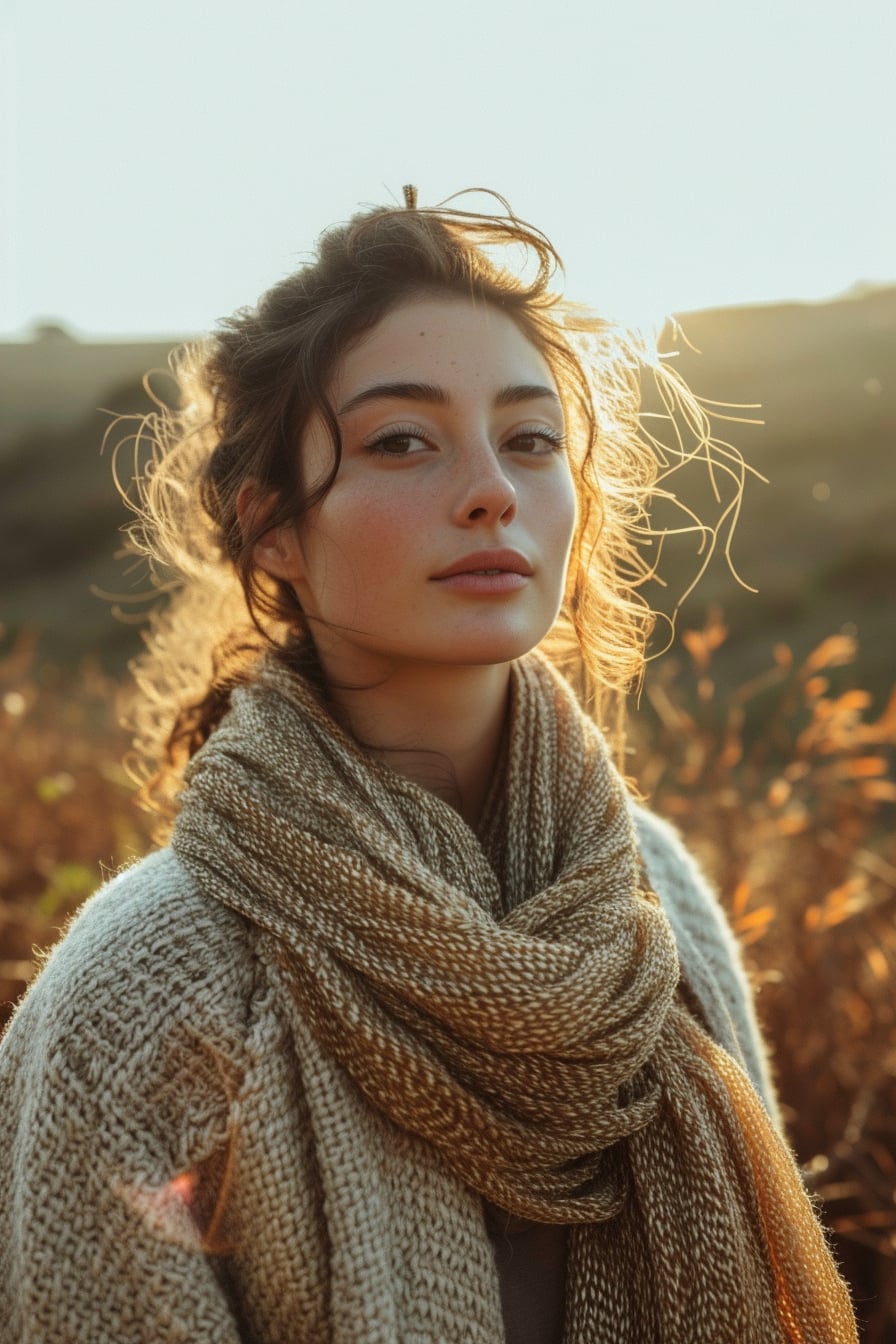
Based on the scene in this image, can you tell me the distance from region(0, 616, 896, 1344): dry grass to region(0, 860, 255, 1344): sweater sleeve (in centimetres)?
61

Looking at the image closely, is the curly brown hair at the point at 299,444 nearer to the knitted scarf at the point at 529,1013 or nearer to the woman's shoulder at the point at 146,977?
the knitted scarf at the point at 529,1013

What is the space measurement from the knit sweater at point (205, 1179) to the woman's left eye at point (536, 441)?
0.84 m

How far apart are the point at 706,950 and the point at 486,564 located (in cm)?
95

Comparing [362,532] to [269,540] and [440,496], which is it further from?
[269,540]

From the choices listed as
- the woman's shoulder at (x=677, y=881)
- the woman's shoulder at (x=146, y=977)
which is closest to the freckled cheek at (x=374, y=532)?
the woman's shoulder at (x=146, y=977)

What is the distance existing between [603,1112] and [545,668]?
802 millimetres

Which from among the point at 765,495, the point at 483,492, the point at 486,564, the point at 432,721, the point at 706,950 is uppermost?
the point at 483,492

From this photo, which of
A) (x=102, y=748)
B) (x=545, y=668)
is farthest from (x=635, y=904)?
(x=102, y=748)

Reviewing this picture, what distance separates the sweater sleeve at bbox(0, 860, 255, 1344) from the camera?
59.8 inches

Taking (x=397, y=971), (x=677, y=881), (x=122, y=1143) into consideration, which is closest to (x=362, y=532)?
(x=397, y=971)

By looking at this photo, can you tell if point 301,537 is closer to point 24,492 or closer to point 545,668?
point 545,668

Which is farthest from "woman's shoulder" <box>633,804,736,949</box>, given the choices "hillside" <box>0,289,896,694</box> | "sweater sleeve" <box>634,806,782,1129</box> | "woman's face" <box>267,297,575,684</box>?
"hillside" <box>0,289,896,694</box>

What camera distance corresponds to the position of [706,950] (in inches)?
89.7

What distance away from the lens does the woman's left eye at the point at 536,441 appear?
1.89 metres
